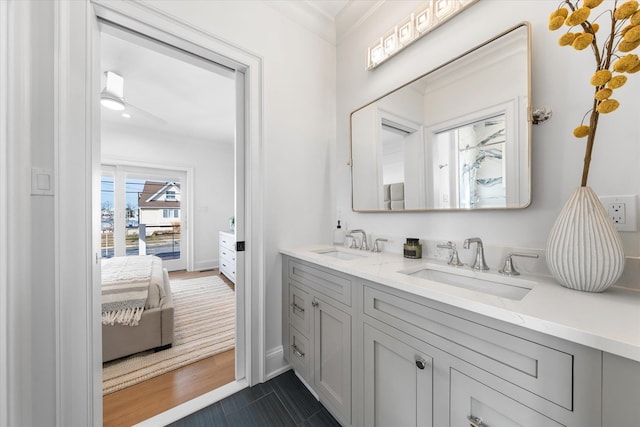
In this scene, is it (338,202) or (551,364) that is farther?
(338,202)

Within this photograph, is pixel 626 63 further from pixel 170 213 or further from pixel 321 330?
pixel 170 213

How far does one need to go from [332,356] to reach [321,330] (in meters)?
0.14

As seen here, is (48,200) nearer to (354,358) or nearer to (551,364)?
(354,358)

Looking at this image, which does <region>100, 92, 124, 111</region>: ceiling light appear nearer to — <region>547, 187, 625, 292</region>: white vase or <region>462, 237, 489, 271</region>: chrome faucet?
<region>462, 237, 489, 271</region>: chrome faucet

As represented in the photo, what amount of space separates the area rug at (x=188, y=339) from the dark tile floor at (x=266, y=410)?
23.2 inches

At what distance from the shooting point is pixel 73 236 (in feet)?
3.33

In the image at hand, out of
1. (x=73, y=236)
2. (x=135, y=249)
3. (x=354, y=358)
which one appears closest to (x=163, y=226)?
(x=135, y=249)

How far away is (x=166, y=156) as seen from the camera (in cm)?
418

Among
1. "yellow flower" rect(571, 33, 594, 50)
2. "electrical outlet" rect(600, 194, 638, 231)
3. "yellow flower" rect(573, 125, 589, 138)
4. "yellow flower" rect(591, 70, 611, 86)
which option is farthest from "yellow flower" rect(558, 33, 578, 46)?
"electrical outlet" rect(600, 194, 638, 231)

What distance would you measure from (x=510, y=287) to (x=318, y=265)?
2.85ft

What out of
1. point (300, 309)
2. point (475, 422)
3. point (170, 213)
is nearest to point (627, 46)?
point (475, 422)

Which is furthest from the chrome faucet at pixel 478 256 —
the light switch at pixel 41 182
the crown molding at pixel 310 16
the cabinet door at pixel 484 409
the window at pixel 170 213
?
the window at pixel 170 213

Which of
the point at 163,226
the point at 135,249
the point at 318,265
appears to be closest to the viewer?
the point at 318,265

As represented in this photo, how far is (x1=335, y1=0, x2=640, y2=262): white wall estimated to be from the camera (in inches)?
Answer: 31.9
